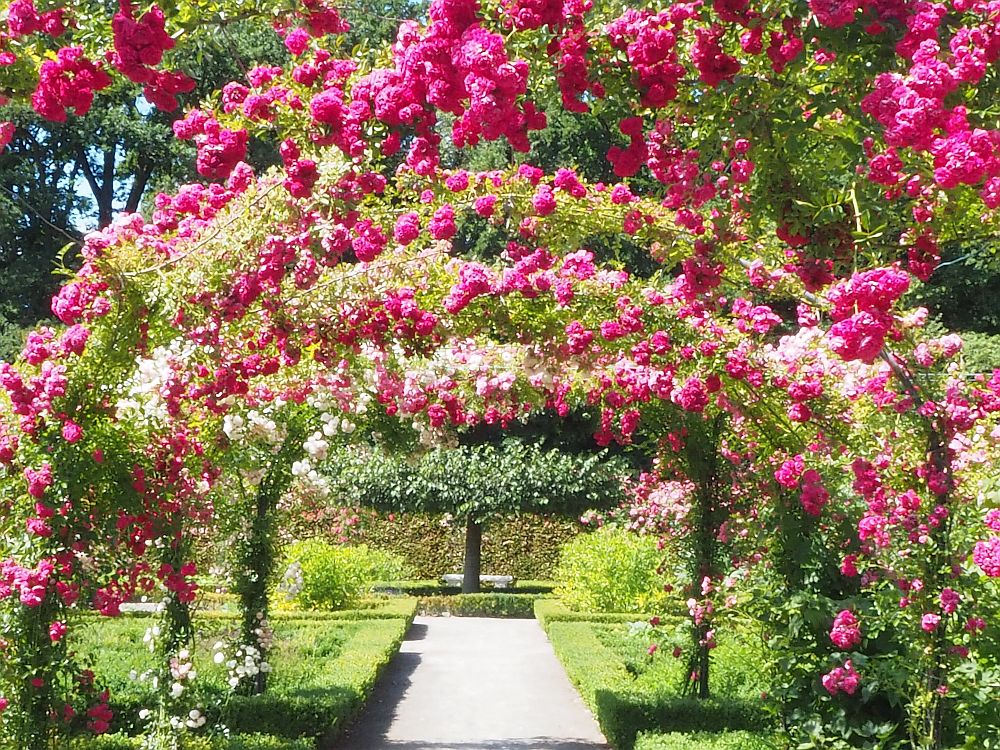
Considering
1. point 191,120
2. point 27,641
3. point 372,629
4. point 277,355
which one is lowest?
point 372,629

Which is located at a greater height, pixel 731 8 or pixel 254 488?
pixel 731 8

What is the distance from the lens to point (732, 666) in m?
8.20

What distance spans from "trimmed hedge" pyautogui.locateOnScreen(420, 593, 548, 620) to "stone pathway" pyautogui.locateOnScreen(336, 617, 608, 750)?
311cm

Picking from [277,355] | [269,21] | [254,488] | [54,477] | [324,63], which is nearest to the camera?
[269,21]

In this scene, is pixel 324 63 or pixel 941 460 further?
pixel 941 460

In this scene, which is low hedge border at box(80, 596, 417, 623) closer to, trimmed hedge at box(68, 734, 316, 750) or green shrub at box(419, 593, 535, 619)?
green shrub at box(419, 593, 535, 619)

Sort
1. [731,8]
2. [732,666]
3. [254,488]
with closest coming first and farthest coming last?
[731,8] < [254,488] < [732,666]

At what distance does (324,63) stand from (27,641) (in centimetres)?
329

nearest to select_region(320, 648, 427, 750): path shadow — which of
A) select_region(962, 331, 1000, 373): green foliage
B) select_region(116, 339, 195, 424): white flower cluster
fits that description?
select_region(116, 339, 195, 424): white flower cluster

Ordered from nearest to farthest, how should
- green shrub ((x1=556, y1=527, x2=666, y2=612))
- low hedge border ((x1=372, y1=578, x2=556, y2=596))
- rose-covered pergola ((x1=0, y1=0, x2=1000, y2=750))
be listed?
1. rose-covered pergola ((x1=0, y1=0, x2=1000, y2=750))
2. green shrub ((x1=556, y1=527, x2=666, y2=612))
3. low hedge border ((x1=372, y1=578, x2=556, y2=596))

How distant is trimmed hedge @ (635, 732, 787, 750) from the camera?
18.1 ft

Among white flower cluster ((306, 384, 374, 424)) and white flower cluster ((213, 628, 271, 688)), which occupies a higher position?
white flower cluster ((306, 384, 374, 424))

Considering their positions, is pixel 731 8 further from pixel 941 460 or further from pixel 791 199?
pixel 941 460

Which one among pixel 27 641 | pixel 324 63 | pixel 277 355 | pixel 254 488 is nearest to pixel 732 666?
pixel 254 488
